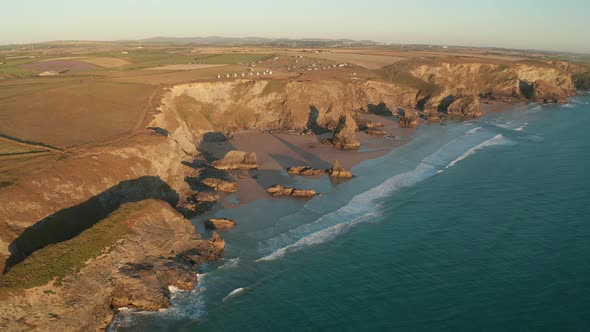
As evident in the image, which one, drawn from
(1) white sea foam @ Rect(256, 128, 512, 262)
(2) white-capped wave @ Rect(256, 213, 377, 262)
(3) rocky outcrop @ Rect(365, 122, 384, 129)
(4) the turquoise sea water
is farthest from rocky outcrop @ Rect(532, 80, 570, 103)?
(2) white-capped wave @ Rect(256, 213, 377, 262)

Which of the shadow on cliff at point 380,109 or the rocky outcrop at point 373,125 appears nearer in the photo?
the rocky outcrop at point 373,125

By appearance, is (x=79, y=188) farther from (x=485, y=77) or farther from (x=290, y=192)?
(x=485, y=77)

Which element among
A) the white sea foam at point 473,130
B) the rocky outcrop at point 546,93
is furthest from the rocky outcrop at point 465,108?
the rocky outcrop at point 546,93

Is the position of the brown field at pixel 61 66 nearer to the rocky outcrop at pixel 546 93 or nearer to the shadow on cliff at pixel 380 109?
the shadow on cliff at pixel 380 109

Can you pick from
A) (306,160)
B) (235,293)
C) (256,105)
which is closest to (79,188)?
(235,293)

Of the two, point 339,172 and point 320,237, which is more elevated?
point 339,172
